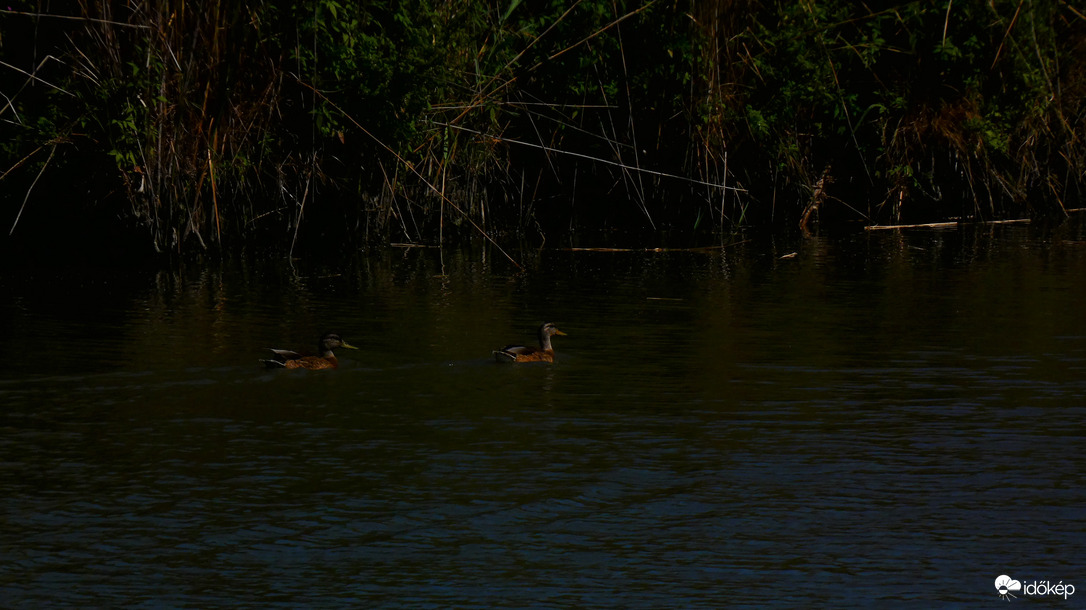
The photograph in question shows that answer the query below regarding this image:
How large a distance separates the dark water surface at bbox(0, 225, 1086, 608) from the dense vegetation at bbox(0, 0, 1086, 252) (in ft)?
5.49

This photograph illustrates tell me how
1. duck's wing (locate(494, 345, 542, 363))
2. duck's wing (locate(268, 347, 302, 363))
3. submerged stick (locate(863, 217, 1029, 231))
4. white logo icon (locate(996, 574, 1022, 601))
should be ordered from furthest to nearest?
submerged stick (locate(863, 217, 1029, 231)) < duck's wing (locate(494, 345, 542, 363)) < duck's wing (locate(268, 347, 302, 363)) < white logo icon (locate(996, 574, 1022, 601))

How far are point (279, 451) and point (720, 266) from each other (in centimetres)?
935

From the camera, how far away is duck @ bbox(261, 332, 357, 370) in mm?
11094

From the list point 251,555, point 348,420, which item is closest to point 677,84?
point 348,420

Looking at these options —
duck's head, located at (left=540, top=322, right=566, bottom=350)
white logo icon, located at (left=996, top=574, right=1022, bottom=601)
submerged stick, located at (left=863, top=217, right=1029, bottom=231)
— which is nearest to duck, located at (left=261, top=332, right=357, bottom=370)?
duck's head, located at (left=540, top=322, right=566, bottom=350)

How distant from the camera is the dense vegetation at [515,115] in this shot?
15734mm

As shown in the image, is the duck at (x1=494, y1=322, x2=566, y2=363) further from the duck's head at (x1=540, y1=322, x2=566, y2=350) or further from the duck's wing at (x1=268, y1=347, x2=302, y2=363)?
the duck's wing at (x1=268, y1=347, x2=302, y2=363)

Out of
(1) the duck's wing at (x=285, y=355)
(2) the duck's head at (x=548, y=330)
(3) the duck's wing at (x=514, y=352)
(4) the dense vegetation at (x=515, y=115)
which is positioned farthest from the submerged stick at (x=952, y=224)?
(1) the duck's wing at (x=285, y=355)

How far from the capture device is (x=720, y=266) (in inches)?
688

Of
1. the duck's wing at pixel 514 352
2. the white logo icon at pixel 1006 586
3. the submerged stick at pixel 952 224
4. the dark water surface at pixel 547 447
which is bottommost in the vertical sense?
the white logo icon at pixel 1006 586

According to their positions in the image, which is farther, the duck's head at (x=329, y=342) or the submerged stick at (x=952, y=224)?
the submerged stick at (x=952, y=224)

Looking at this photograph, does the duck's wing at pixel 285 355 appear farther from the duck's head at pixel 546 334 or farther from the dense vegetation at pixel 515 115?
the dense vegetation at pixel 515 115

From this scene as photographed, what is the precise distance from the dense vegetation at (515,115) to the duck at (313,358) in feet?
11.9

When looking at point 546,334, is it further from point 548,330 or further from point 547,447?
point 547,447
